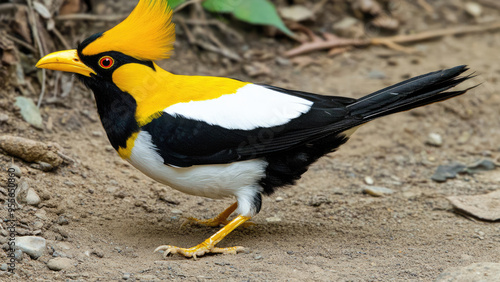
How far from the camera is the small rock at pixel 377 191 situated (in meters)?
5.37

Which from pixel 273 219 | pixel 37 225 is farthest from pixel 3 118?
pixel 273 219

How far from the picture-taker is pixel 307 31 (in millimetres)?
8273

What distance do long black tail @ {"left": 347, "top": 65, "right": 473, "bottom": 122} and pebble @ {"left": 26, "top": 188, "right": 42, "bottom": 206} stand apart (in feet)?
8.06

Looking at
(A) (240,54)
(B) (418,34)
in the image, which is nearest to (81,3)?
(A) (240,54)

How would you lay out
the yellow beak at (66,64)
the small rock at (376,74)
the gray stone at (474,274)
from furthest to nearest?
1. the small rock at (376,74)
2. the yellow beak at (66,64)
3. the gray stone at (474,274)

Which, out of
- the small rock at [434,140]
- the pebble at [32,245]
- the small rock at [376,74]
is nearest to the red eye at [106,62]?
the pebble at [32,245]

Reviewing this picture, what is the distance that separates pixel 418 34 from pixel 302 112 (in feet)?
16.7

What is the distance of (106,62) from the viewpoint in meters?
4.02

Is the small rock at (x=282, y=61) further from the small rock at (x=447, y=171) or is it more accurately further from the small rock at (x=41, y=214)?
the small rock at (x=41, y=214)

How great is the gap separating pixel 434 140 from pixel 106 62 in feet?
13.1

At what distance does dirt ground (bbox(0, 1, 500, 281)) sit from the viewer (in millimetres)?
3727

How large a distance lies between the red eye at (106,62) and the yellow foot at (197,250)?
1.34 m

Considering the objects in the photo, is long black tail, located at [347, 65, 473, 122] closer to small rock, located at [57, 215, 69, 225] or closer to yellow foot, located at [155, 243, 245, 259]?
yellow foot, located at [155, 243, 245, 259]

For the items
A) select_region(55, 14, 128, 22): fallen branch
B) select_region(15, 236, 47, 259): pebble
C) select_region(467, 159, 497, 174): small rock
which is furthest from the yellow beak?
select_region(467, 159, 497, 174): small rock
